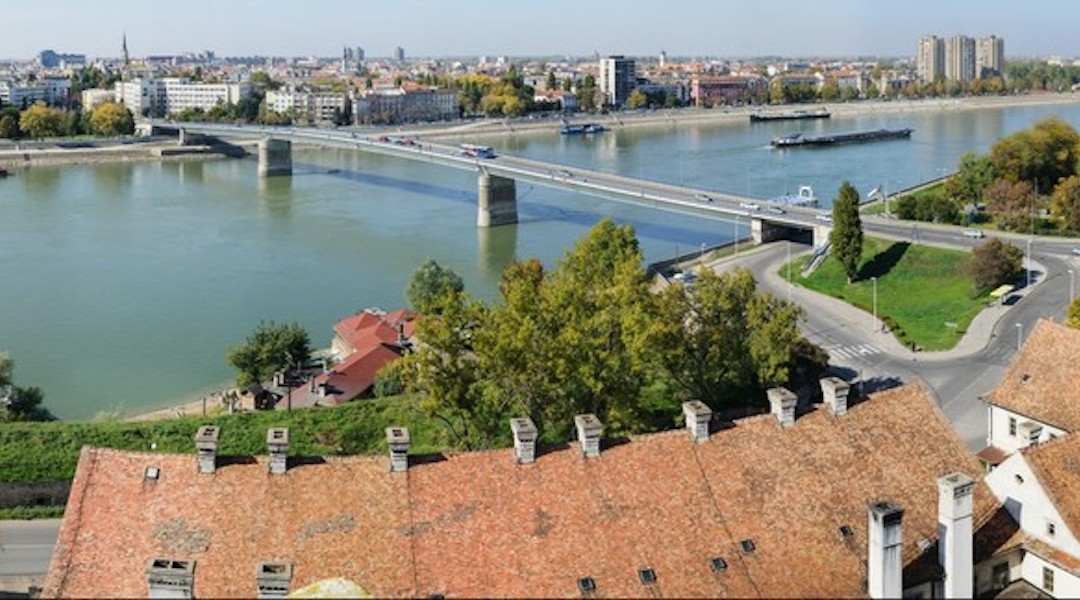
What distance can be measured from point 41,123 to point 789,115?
70213 millimetres

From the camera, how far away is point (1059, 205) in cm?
3912

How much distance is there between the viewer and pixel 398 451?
38.1ft

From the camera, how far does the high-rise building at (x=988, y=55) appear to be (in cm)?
19338

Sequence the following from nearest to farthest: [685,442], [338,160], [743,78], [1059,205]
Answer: [685,442]
[1059,205]
[338,160]
[743,78]

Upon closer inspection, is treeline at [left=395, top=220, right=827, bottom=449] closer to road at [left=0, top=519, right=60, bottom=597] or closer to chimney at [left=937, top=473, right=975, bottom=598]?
road at [left=0, top=519, right=60, bottom=597]

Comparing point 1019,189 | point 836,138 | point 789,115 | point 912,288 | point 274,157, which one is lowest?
point 912,288

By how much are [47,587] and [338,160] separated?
2971 inches

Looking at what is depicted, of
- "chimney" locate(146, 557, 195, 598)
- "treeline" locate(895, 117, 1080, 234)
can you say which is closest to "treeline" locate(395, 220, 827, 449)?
"chimney" locate(146, 557, 195, 598)

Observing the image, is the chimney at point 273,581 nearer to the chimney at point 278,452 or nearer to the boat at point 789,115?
the chimney at point 278,452

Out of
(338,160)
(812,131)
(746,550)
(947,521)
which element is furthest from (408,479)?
(812,131)

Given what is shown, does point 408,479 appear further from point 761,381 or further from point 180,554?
point 761,381

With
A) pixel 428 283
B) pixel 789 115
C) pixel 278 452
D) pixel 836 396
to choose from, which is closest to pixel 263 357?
pixel 428 283

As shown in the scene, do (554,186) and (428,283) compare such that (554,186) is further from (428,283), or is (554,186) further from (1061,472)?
(1061,472)

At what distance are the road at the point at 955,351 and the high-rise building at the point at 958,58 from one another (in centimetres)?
16556
